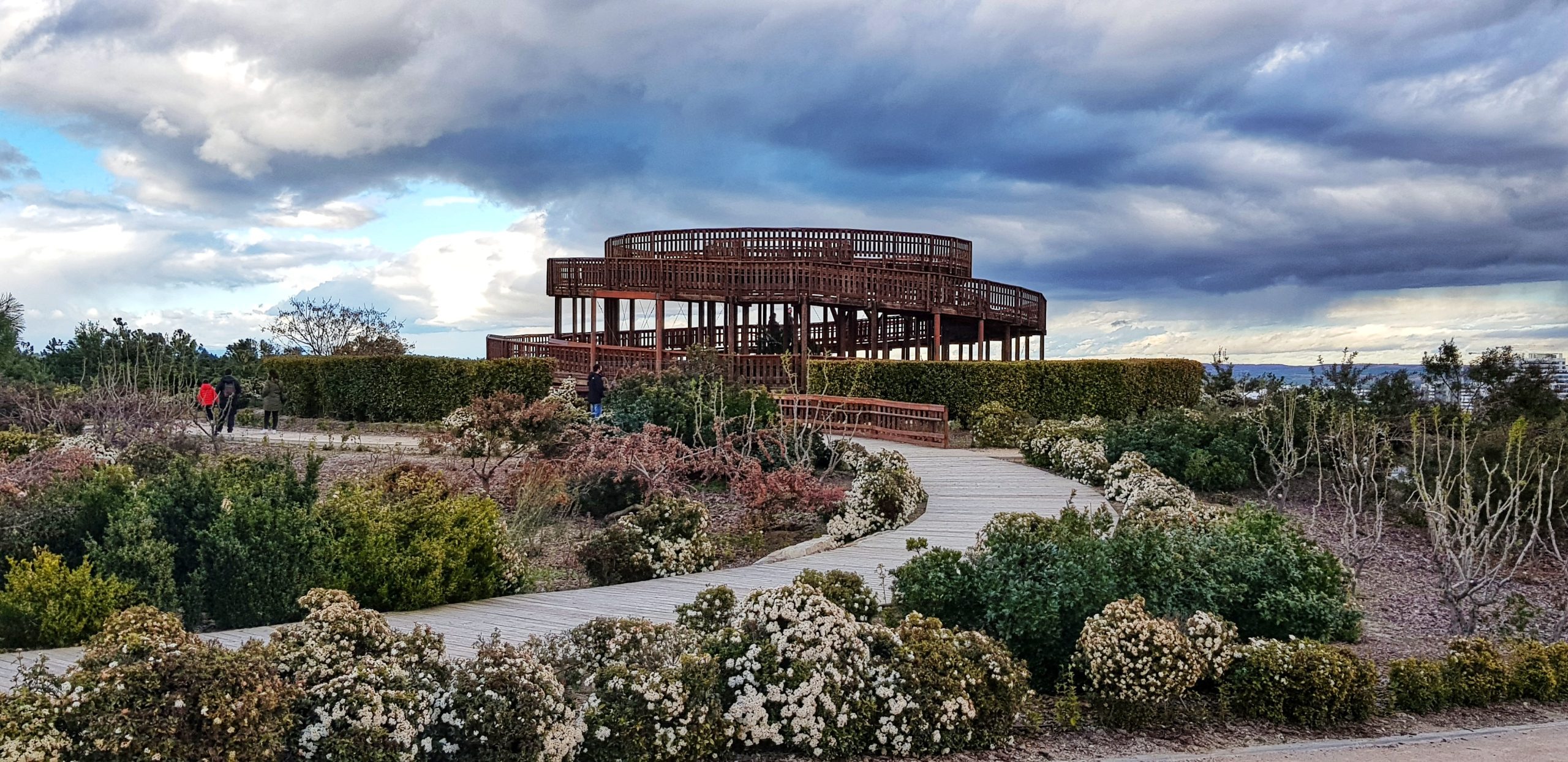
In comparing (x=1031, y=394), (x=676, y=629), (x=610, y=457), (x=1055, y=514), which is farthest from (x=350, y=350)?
(x=676, y=629)

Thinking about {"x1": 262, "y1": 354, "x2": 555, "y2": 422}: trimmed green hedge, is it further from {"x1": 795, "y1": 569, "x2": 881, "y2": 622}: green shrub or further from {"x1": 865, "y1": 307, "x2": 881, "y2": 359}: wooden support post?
{"x1": 795, "y1": 569, "x2": 881, "y2": 622}: green shrub

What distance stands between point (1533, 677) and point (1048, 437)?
10.3m

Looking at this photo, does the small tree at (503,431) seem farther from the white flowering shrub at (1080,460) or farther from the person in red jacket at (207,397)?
the person in red jacket at (207,397)

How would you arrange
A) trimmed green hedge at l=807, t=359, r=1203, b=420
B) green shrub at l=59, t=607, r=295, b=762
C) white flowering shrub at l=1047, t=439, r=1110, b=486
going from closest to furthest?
green shrub at l=59, t=607, r=295, b=762
white flowering shrub at l=1047, t=439, r=1110, b=486
trimmed green hedge at l=807, t=359, r=1203, b=420

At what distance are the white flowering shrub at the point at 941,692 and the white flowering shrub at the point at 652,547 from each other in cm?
392

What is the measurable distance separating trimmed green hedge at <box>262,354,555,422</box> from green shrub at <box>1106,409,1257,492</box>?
44.0ft

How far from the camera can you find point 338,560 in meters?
7.54

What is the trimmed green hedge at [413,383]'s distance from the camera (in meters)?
25.2

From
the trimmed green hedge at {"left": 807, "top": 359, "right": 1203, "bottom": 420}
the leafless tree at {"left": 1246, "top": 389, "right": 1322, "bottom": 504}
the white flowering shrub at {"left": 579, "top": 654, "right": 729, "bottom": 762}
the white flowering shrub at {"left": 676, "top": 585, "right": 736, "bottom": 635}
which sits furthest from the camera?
the trimmed green hedge at {"left": 807, "top": 359, "right": 1203, "bottom": 420}

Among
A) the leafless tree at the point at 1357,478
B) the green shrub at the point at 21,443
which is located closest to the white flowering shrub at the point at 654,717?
the leafless tree at the point at 1357,478

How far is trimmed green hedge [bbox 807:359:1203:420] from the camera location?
2306cm

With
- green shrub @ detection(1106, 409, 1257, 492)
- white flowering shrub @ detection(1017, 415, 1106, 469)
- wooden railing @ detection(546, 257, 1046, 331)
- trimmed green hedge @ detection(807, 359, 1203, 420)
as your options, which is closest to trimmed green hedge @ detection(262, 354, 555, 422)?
wooden railing @ detection(546, 257, 1046, 331)

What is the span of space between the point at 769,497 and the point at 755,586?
373cm

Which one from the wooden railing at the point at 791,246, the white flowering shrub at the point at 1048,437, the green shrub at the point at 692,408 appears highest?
the wooden railing at the point at 791,246
